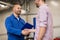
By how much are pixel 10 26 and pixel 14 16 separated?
20cm

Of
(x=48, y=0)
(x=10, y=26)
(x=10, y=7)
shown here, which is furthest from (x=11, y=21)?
(x=48, y=0)

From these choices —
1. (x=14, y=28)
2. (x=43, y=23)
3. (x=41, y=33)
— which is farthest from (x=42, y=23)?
(x=14, y=28)

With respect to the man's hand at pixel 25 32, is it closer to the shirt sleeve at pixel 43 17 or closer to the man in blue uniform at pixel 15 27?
the man in blue uniform at pixel 15 27

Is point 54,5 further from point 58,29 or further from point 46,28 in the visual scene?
point 46,28

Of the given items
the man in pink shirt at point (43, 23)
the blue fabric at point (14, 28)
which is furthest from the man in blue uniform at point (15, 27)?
the man in pink shirt at point (43, 23)

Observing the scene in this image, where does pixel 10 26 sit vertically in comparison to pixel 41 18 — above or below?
below

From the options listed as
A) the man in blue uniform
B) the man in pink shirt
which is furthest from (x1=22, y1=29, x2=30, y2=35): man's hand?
the man in pink shirt

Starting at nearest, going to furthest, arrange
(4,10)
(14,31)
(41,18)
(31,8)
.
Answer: (41,18) → (14,31) → (4,10) → (31,8)

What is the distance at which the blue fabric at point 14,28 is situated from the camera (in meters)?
2.47

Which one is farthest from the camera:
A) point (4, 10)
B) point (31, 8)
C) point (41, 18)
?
point (31, 8)

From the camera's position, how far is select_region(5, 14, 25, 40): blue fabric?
8.09ft

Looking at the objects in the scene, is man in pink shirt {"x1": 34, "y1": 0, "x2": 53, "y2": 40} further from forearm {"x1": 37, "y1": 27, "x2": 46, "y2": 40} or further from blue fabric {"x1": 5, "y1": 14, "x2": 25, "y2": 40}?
blue fabric {"x1": 5, "y1": 14, "x2": 25, "y2": 40}

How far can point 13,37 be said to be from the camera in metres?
2.55

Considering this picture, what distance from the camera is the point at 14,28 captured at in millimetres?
2500
